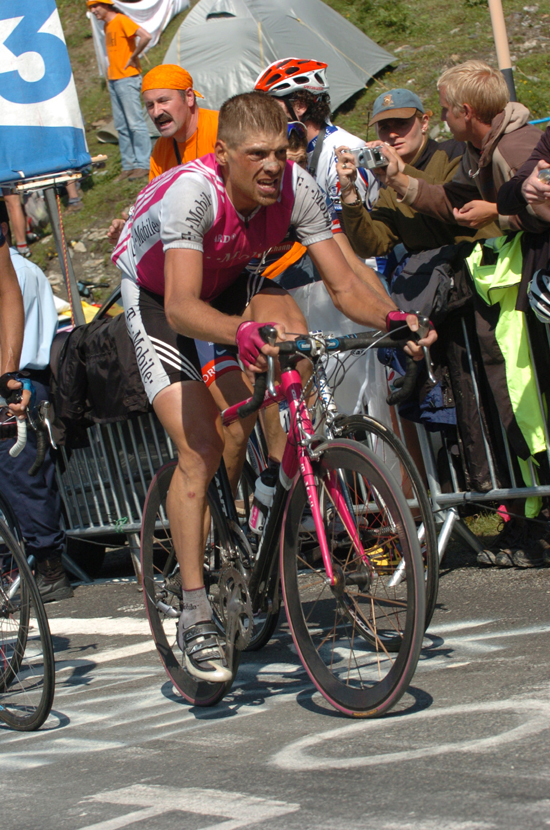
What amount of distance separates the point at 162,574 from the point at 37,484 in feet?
9.01

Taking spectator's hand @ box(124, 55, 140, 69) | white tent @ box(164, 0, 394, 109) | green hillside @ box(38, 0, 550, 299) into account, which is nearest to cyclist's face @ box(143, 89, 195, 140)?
green hillside @ box(38, 0, 550, 299)

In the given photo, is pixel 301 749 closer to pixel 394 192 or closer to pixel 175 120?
pixel 394 192

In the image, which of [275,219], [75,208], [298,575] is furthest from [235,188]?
[75,208]

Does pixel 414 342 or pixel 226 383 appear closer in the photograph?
pixel 414 342

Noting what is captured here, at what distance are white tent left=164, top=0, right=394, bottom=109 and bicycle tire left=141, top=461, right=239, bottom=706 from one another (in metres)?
13.5

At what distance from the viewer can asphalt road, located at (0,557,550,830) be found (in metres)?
2.33

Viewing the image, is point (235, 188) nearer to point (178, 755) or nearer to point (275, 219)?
point (275, 219)

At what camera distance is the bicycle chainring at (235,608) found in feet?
11.4

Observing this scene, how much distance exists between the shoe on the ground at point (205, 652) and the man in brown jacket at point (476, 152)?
101 inches

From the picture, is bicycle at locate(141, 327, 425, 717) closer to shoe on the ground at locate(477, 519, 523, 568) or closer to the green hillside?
shoe on the ground at locate(477, 519, 523, 568)

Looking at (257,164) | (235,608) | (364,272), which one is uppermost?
(257,164)

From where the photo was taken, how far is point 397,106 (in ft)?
18.9

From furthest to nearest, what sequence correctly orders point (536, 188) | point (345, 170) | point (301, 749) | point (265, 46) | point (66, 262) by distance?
point (265, 46), point (66, 262), point (345, 170), point (536, 188), point (301, 749)

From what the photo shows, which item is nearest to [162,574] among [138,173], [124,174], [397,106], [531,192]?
[531,192]
